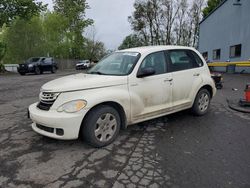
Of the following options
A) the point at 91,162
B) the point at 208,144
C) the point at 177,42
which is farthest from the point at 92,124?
the point at 177,42

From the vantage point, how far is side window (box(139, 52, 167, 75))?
4.34m

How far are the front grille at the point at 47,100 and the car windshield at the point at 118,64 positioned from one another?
3.90 feet

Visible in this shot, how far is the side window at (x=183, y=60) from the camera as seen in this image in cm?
476

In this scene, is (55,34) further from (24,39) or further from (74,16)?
(24,39)

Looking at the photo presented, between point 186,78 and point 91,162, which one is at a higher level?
point 186,78

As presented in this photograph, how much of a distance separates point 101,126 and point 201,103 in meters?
2.89

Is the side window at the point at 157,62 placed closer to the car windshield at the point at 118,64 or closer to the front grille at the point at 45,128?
the car windshield at the point at 118,64

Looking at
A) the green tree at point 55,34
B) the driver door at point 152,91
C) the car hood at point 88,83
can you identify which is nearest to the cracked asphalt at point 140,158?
the driver door at point 152,91

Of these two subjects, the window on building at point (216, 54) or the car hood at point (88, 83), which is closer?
the car hood at point (88, 83)

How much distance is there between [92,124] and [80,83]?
0.72 meters

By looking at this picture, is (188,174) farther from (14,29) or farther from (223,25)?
(14,29)

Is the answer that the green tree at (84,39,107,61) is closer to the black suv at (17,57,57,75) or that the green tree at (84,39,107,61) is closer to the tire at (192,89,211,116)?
the black suv at (17,57,57,75)

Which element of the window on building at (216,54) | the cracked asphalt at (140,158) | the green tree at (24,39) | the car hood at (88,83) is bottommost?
the cracked asphalt at (140,158)

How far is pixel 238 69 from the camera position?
55.6 feet
